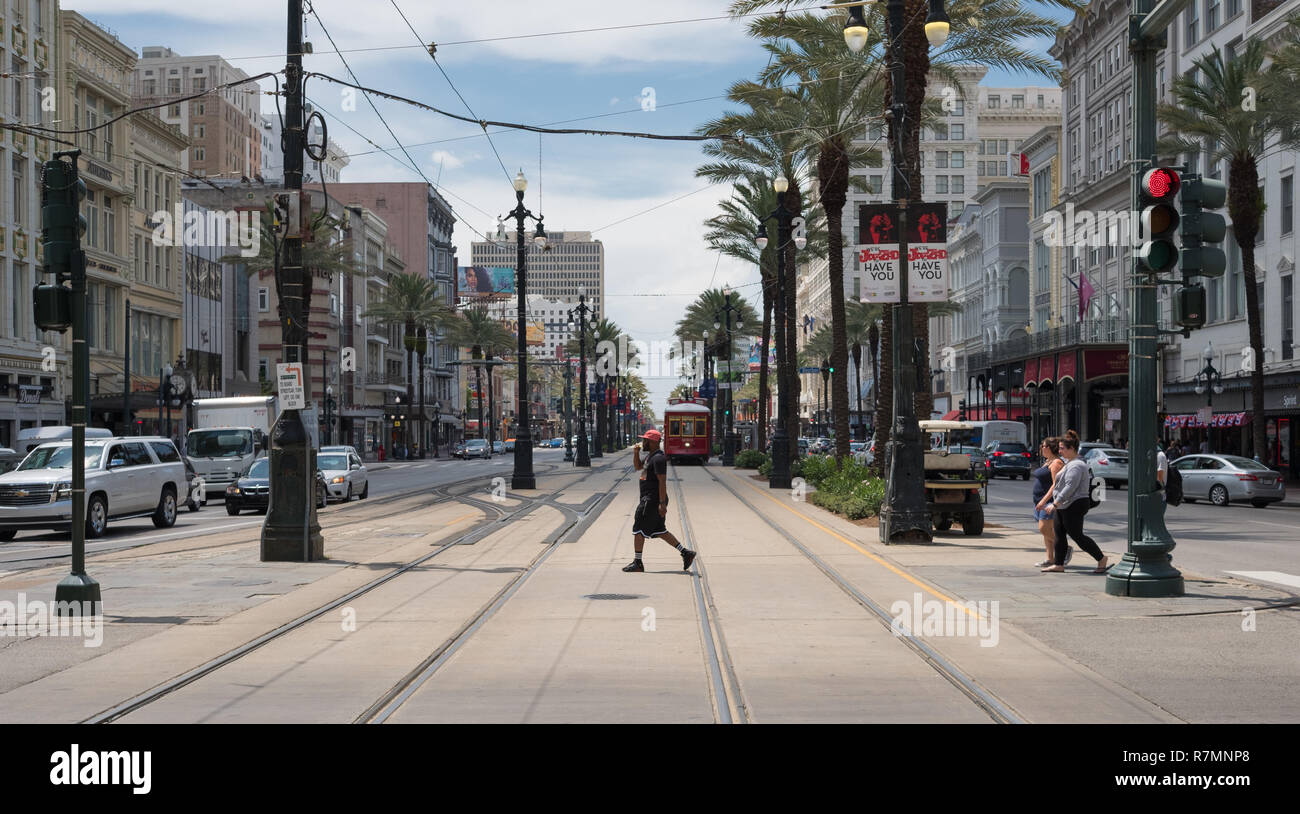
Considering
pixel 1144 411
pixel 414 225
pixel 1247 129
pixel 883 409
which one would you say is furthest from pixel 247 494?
pixel 414 225

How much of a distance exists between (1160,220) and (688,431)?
55567mm

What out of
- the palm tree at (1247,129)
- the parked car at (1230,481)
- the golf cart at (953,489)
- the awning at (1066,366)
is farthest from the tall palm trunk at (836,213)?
the awning at (1066,366)

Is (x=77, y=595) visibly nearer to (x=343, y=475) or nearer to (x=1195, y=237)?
(x=1195, y=237)

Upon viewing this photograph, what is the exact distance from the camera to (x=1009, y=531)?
77.8ft

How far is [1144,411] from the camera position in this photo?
44.9 feet

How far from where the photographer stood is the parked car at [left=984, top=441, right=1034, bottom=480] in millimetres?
53844

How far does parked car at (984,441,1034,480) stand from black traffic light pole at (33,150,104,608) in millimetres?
45628

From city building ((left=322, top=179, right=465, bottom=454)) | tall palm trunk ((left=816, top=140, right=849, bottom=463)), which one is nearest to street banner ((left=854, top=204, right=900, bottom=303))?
tall palm trunk ((left=816, top=140, right=849, bottom=463))

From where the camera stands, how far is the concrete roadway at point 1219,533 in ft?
56.8

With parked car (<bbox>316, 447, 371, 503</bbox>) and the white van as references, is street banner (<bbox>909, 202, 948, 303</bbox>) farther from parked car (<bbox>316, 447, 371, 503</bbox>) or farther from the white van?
the white van

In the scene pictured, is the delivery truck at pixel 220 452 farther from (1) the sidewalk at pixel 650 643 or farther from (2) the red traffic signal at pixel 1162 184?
(2) the red traffic signal at pixel 1162 184
